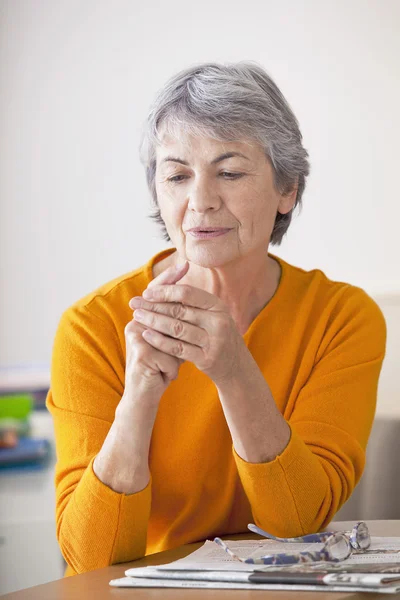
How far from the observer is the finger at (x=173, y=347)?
112 cm

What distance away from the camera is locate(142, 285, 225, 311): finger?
1.12 meters

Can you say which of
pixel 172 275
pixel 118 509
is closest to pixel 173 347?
pixel 172 275

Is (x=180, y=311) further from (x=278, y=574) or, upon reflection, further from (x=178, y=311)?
(x=278, y=574)

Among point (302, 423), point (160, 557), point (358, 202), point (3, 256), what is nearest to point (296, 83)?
point (358, 202)

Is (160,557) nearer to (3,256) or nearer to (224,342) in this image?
(224,342)

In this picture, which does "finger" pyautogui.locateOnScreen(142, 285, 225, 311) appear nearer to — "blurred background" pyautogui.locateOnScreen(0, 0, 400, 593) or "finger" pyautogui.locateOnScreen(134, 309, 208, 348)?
"finger" pyautogui.locateOnScreen(134, 309, 208, 348)

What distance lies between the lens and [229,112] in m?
1.34

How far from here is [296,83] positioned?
256cm

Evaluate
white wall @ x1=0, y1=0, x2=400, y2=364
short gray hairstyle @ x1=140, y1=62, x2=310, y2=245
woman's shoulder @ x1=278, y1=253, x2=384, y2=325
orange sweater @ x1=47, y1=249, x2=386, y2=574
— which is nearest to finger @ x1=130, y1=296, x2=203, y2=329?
orange sweater @ x1=47, y1=249, x2=386, y2=574

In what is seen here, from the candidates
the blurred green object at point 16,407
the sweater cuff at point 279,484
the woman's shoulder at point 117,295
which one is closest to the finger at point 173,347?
the sweater cuff at point 279,484

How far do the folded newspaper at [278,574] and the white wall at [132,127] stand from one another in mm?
1553

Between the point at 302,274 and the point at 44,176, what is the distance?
Result: 169 centimetres

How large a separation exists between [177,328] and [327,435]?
0.35 meters

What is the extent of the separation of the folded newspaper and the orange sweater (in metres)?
0.21
